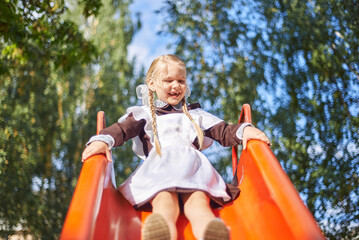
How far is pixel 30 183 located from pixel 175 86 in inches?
240

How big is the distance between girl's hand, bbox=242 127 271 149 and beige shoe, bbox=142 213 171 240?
0.84 metres

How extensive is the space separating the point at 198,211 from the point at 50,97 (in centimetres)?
799

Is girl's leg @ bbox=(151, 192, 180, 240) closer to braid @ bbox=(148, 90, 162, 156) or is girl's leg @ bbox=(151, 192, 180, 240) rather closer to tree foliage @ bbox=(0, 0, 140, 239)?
braid @ bbox=(148, 90, 162, 156)

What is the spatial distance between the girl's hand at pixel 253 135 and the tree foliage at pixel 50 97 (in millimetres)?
2250

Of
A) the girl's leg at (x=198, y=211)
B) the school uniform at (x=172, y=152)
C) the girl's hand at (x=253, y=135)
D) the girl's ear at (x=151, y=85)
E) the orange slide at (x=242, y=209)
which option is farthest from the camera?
the girl's ear at (x=151, y=85)

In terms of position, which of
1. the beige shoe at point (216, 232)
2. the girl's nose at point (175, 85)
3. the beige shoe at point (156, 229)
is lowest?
the beige shoe at point (216, 232)

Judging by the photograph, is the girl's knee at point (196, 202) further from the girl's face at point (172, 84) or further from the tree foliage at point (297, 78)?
the tree foliage at point (297, 78)

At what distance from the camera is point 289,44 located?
4.11m

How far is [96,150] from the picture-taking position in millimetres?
1786

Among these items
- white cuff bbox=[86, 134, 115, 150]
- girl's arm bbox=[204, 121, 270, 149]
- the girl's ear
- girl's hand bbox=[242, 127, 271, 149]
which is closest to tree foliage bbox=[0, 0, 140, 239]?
the girl's ear

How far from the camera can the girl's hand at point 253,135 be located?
6.18 ft

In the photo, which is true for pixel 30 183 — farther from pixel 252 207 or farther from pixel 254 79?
pixel 252 207

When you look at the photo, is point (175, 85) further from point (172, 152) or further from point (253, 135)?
point (253, 135)

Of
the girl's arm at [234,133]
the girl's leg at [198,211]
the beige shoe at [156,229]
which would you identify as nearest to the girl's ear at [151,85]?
the girl's arm at [234,133]
